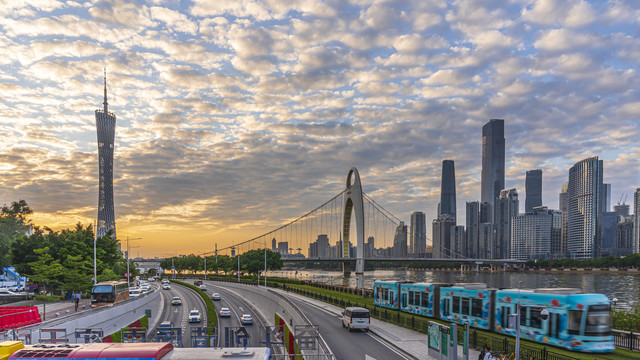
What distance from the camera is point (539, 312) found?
27172mm

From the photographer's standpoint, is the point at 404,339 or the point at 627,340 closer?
the point at 627,340

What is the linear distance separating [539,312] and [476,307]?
6.81 meters

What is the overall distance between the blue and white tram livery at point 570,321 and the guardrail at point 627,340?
3036mm

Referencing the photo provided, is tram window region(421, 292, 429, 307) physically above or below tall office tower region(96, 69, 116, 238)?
below

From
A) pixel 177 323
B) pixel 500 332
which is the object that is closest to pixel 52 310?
pixel 177 323

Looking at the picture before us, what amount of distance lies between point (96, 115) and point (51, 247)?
113579mm

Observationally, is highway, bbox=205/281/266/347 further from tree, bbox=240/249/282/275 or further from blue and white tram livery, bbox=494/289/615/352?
tree, bbox=240/249/282/275

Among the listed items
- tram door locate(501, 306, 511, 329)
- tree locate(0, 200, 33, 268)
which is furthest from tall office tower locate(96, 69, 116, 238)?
tram door locate(501, 306, 511, 329)

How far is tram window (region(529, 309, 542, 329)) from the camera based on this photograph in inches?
1070

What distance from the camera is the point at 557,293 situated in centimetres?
2667

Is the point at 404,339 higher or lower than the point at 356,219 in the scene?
lower

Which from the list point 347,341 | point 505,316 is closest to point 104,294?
point 347,341

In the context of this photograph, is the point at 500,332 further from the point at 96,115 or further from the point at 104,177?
the point at 96,115

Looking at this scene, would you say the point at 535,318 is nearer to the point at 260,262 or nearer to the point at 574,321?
the point at 574,321
